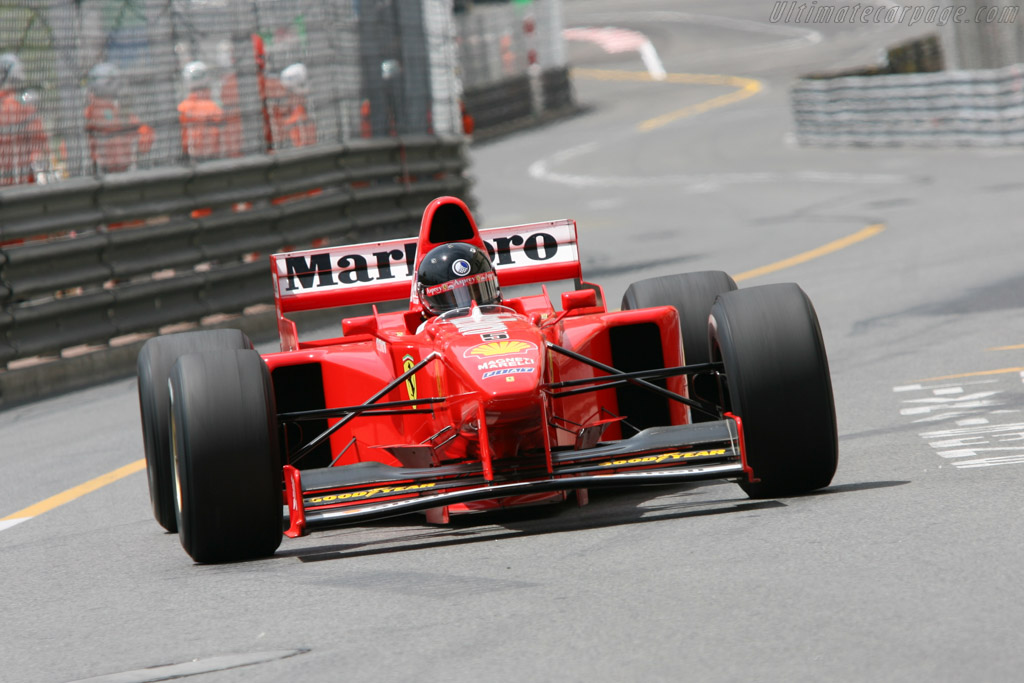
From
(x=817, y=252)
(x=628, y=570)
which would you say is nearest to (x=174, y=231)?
(x=817, y=252)

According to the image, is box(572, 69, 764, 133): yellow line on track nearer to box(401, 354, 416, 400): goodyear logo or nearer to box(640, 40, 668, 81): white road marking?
box(640, 40, 668, 81): white road marking

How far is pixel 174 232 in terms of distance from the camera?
43.7 ft

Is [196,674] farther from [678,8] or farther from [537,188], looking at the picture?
[678,8]

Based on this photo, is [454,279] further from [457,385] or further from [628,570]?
[628,570]

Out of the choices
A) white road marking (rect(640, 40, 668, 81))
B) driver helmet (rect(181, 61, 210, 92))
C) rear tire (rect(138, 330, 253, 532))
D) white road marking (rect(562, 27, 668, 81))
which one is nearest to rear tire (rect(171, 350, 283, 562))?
rear tire (rect(138, 330, 253, 532))

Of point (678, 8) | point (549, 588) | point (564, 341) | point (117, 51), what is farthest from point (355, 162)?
point (678, 8)

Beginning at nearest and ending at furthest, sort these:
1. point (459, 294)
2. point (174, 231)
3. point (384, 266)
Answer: point (459, 294) → point (384, 266) → point (174, 231)

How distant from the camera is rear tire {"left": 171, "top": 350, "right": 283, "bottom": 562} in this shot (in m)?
5.83

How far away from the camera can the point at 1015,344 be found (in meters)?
9.87

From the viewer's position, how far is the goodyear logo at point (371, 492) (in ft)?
19.6

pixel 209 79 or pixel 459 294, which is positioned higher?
pixel 209 79

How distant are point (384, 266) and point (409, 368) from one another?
5.25ft

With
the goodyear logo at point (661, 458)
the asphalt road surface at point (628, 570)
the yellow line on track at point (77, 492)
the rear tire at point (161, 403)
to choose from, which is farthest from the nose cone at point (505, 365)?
the yellow line on track at point (77, 492)

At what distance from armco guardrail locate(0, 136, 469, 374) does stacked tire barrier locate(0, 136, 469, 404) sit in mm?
11
